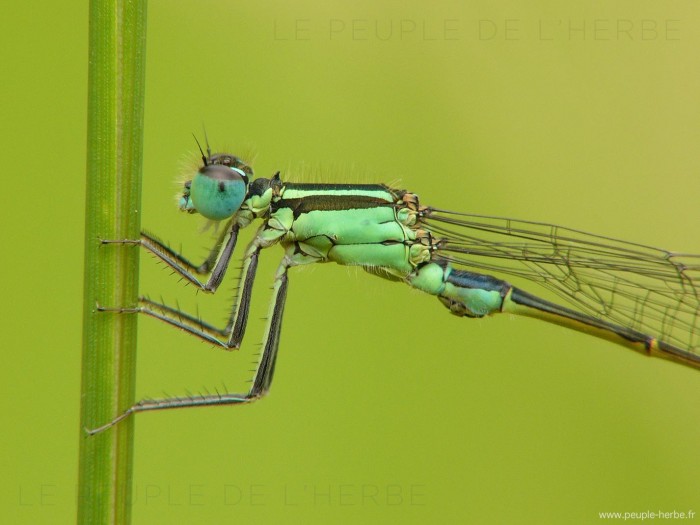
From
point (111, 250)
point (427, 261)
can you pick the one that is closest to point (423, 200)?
point (427, 261)

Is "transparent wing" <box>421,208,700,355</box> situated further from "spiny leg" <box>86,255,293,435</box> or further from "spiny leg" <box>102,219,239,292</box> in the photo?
"spiny leg" <box>102,219,239,292</box>

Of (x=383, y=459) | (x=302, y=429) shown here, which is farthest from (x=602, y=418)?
(x=302, y=429)

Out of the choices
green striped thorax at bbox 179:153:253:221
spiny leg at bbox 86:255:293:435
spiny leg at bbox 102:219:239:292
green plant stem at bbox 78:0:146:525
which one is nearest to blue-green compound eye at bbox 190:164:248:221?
green striped thorax at bbox 179:153:253:221

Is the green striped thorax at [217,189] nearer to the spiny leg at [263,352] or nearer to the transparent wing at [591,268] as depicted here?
the spiny leg at [263,352]

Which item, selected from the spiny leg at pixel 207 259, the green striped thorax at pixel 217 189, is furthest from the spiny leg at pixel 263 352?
the green striped thorax at pixel 217 189

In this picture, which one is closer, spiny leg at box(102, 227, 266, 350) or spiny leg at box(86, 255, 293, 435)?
spiny leg at box(86, 255, 293, 435)

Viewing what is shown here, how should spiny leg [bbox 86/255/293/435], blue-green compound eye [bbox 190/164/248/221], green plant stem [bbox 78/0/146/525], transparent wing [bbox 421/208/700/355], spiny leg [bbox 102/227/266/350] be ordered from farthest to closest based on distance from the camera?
transparent wing [bbox 421/208/700/355]
spiny leg [bbox 102/227/266/350]
blue-green compound eye [bbox 190/164/248/221]
spiny leg [bbox 86/255/293/435]
green plant stem [bbox 78/0/146/525]

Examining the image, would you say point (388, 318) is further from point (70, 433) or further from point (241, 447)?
point (70, 433)
